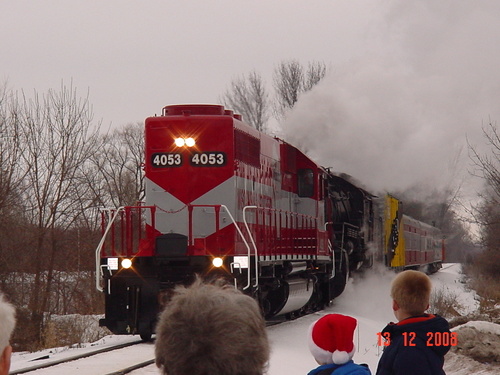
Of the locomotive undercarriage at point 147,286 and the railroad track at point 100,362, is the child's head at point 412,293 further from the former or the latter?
the locomotive undercarriage at point 147,286

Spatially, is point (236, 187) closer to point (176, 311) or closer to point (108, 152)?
point (176, 311)

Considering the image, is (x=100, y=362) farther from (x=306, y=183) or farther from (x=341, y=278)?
(x=341, y=278)

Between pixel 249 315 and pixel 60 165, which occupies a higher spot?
pixel 60 165

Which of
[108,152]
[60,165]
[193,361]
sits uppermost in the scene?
[108,152]

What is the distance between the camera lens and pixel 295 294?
54.1 feet

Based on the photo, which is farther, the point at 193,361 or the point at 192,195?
the point at 192,195

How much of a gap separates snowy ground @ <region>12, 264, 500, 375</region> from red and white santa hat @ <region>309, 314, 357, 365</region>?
494mm

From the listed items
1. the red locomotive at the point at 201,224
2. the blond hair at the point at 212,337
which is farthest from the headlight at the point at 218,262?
the blond hair at the point at 212,337

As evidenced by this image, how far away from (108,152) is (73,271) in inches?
1133

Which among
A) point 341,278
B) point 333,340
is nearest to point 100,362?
point 333,340

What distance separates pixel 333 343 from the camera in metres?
3.86

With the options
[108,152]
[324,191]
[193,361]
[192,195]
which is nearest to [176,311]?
[193,361]

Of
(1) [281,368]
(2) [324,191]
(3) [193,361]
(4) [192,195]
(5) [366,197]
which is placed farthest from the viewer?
(5) [366,197]

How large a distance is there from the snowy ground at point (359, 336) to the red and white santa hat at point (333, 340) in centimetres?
49
